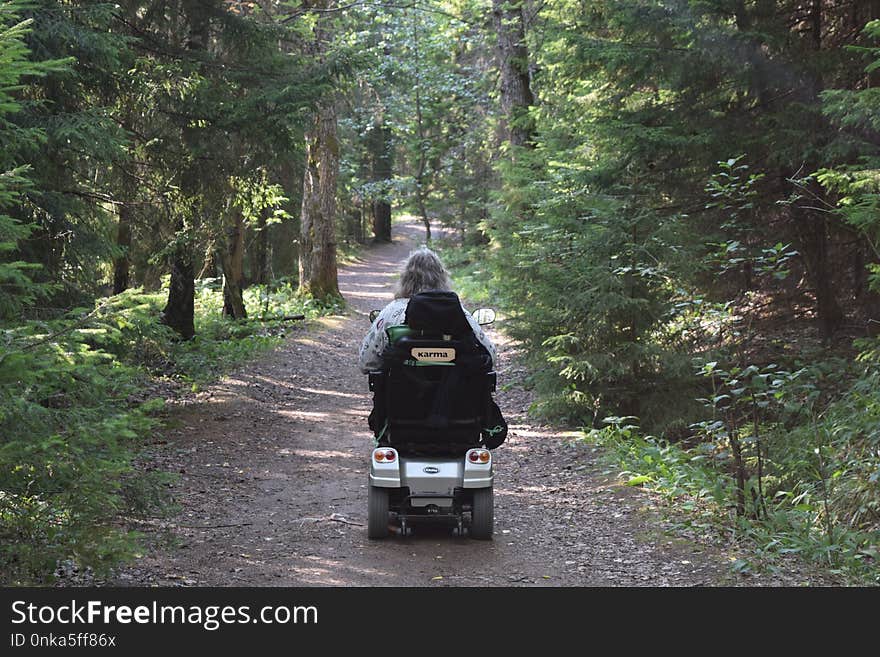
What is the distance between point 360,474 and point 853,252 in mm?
8051

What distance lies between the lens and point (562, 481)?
29.3 ft

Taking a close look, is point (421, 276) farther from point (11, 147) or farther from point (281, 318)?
point (281, 318)

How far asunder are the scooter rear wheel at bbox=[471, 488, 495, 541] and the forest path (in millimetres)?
105

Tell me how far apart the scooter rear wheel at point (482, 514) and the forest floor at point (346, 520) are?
111 mm

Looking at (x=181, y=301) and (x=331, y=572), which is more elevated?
(x=181, y=301)

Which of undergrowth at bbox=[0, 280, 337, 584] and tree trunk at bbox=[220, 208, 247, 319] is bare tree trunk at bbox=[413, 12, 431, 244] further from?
undergrowth at bbox=[0, 280, 337, 584]

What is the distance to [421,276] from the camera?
6.89 metres

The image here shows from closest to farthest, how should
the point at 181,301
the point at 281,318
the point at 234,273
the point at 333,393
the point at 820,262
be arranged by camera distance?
the point at 820,262 → the point at 333,393 → the point at 181,301 → the point at 234,273 → the point at 281,318

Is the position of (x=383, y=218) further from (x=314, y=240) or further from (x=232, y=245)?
(x=232, y=245)

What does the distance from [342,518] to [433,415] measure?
1.65 meters

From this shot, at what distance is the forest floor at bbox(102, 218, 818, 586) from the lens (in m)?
5.87

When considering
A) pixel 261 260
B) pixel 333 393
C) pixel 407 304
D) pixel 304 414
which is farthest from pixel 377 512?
pixel 261 260

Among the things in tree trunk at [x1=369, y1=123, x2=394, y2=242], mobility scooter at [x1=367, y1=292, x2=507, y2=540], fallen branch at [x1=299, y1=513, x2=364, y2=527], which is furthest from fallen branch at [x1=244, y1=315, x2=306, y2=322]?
tree trunk at [x1=369, y1=123, x2=394, y2=242]
